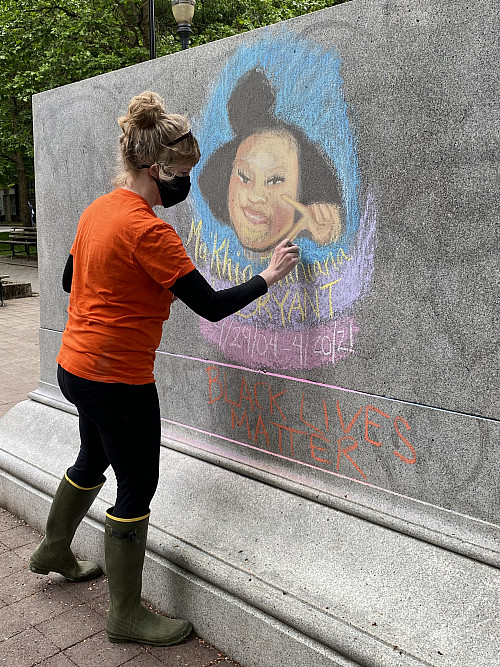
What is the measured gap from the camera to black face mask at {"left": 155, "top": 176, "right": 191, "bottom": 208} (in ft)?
8.43

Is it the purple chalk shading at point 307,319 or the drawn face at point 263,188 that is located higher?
the drawn face at point 263,188

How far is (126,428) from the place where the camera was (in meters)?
2.57

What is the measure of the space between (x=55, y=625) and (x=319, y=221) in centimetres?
195

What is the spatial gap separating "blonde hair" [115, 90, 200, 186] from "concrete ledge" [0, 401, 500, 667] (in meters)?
1.38

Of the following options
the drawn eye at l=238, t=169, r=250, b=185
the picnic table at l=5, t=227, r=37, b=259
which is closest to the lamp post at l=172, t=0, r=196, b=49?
the drawn eye at l=238, t=169, r=250, b=185

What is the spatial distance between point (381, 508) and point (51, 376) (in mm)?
2480

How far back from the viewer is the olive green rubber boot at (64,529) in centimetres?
303

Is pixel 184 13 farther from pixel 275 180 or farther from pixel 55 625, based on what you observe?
pixel 55 625

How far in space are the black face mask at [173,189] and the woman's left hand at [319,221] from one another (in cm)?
44

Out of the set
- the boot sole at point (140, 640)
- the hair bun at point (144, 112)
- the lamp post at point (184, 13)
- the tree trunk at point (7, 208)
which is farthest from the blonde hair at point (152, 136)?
the tree trunk at point (7, 208)

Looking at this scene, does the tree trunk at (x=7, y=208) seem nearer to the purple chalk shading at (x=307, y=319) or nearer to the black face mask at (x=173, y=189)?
the purple chalk shading at (x=307, y=319)

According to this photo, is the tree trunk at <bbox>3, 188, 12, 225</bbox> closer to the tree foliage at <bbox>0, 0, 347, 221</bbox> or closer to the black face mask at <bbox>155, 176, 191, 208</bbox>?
the tree foliage at <bbox>0, 0, 347, 221</bbox>

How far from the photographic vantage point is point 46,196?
4203 millimetres

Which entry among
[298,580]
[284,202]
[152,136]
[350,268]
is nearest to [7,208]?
[284,202]
